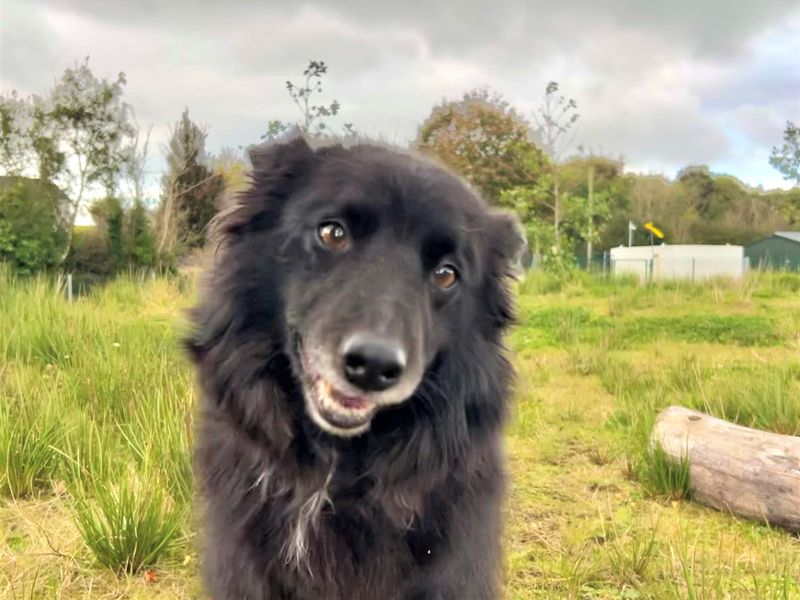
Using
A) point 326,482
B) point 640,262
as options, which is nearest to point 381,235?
point 326,482

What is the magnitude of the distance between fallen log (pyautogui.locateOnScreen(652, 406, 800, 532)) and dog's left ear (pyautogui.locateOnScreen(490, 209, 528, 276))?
220cm

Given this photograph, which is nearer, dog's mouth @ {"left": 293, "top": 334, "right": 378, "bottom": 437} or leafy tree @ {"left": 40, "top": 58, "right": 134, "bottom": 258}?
dog's mouth @ {"left": 293, "top": 334, "right": 378, "bottom": 437}

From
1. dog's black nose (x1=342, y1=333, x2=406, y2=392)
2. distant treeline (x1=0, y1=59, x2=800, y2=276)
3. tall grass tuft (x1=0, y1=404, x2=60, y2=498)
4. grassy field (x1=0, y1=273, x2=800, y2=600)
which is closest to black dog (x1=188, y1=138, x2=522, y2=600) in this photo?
dog's black nose (x1=342, y1=333, x2=406, y2=392)

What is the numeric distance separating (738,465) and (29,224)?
49.6 ft

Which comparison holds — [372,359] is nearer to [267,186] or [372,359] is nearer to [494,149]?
[267,186]

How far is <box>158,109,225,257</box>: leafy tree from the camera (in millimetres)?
15602

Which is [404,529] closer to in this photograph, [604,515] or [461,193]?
[461,193]

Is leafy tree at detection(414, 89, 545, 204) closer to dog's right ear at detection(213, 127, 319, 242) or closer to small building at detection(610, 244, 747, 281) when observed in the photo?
small building at detection(610, 244, 747, 281)

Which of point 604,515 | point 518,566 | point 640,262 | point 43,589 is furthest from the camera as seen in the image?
point 640,262

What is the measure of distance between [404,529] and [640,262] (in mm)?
19331

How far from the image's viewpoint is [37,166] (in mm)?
16047

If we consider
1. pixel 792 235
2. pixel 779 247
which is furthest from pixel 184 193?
pixel 792 235

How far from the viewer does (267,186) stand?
238cm

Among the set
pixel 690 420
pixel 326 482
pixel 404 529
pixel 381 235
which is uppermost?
pixel 381 235
